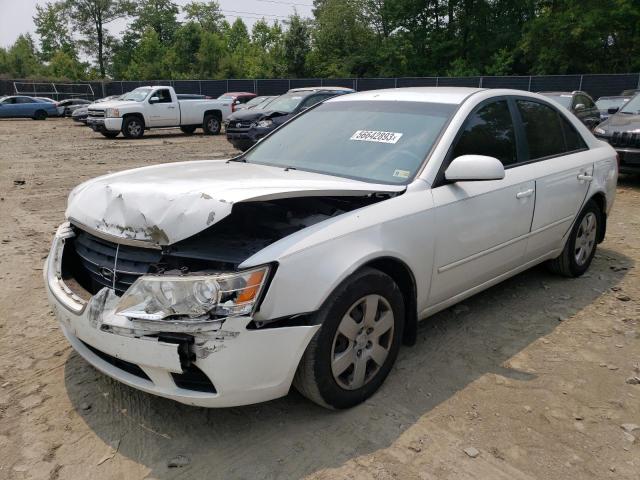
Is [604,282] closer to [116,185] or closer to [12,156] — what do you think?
[116,185]

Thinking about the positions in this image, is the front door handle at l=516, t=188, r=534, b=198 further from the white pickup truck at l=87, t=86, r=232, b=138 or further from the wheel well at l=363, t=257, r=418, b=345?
the white pickup truck at l=87, t=86, r=232, b=138

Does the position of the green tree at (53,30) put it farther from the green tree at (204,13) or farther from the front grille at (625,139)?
the front grille at (625,139)

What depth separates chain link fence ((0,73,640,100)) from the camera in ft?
82.1

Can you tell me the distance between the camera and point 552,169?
13.6 feet

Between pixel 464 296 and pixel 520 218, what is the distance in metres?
0.72

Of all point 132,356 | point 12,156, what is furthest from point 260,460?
point 12,156

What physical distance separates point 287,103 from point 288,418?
1226cm

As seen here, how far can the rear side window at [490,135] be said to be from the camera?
11.4 feet

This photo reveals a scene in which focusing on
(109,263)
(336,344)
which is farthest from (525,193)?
(109,263)

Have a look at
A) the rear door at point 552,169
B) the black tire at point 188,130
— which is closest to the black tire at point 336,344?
the rear door at point 552,169

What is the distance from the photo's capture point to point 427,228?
3.08 meters

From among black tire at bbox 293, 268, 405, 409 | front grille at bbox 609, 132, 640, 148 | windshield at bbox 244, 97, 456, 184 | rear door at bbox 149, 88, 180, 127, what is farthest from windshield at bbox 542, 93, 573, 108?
rear door at bbox 149, 88, 180, 127

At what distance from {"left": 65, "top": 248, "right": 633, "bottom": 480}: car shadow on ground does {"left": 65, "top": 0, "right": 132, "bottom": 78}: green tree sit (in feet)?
232

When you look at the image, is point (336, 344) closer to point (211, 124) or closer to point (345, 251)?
point (345, 251)
